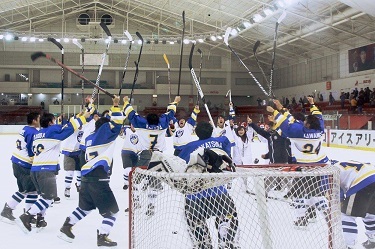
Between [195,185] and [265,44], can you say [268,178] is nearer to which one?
[195,185]

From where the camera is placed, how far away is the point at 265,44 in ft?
66.8

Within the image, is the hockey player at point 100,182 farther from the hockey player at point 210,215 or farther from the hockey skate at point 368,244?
the hockey skate at point 368,244

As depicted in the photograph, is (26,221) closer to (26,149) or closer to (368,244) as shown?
(26,149)

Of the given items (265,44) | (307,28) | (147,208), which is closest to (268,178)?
(147,208)

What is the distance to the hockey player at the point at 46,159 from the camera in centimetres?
365

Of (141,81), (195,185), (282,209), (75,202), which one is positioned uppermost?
(141,81)

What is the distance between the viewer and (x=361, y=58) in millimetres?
17219

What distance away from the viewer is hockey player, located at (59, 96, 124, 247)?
320cm

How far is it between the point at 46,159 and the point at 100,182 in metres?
0.76

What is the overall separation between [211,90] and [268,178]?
23.5 meters

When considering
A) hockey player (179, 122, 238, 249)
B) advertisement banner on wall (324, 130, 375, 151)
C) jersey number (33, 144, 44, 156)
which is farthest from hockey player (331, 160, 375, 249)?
advertisement banner on wall (324, 130, 375, 151)

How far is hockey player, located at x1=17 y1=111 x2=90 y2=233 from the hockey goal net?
1390 mm

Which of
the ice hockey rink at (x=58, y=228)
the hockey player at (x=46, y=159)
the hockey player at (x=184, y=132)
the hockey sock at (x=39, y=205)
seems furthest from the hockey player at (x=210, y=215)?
the hockey player at (x=184, y=132)

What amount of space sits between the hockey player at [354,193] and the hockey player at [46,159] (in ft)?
6.95
